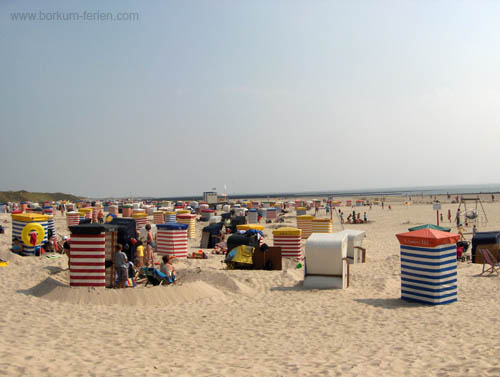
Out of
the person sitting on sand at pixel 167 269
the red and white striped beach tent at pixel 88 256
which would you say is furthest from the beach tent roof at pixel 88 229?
the person sitting on sand at pixel 167 269

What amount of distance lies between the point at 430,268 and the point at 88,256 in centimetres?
718

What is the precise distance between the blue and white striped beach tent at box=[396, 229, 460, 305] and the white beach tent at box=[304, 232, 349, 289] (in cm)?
174

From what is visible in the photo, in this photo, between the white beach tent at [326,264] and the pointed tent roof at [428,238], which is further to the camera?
the white beach tent at [326,264]

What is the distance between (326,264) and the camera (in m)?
10.0

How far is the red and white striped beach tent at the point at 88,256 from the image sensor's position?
8.91 meters

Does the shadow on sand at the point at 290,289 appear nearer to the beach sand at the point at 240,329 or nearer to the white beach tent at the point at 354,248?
the beach sand at the point at 240,329

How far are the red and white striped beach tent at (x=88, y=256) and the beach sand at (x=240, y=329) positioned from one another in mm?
294

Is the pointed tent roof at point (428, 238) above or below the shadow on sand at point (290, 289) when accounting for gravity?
above

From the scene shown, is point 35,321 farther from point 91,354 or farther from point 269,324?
point 269,324

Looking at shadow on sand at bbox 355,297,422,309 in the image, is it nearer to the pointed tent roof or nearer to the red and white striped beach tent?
the pointed tent roof

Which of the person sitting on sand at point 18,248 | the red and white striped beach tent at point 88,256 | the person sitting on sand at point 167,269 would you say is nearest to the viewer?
the red and white striped beach tent at point 88,256

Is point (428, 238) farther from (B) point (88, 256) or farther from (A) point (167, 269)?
(B) point (88, 256)

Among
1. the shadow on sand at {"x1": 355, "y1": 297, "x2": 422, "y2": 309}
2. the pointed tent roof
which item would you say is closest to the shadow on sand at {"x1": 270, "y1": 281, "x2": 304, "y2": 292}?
the shadow on sand at {"x1": 355, "y1": 297, "x2": 422, "y2": 309}

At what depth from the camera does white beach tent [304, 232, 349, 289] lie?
992cm
